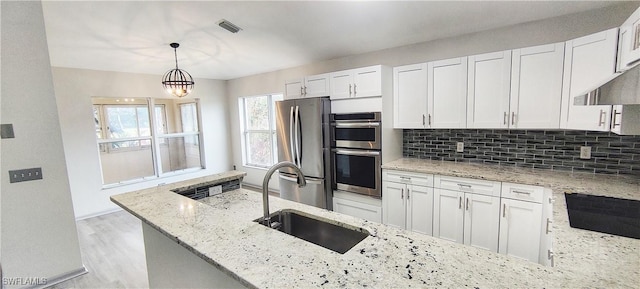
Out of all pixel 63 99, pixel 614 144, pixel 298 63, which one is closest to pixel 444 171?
pixel 614 144

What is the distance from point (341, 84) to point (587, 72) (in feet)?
7.26

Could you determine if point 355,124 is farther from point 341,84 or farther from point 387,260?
point 387,260

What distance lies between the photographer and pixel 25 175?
2297 mm

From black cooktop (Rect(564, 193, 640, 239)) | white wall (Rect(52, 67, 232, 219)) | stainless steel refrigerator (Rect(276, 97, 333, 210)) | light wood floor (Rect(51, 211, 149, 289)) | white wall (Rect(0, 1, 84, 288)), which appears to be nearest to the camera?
black cooktop (Rect(564, 193, 640, 239))

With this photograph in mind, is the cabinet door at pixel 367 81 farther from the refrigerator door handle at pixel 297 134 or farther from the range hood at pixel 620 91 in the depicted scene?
the range hood at pixel 620 91

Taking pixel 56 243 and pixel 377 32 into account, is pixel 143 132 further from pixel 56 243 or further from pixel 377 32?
pixel 377 32

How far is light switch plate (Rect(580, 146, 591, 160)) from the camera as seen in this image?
2.41m

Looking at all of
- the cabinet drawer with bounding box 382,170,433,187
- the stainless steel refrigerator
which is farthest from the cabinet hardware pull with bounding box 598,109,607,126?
the stainless steel refrigerator

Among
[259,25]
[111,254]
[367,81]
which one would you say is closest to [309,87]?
[367,81]

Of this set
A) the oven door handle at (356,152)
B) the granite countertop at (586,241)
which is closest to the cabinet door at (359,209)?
the oven door handle at (356,152)

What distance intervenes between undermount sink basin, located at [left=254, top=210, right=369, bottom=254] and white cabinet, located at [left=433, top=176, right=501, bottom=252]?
165 centimetres

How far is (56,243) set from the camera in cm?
248

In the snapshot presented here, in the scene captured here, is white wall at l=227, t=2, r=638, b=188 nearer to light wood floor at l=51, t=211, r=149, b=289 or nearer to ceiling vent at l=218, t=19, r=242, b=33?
ceiling vent at l=218, t=19, r=242, b=33

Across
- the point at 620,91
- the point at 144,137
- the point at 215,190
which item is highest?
the point at 620,91
